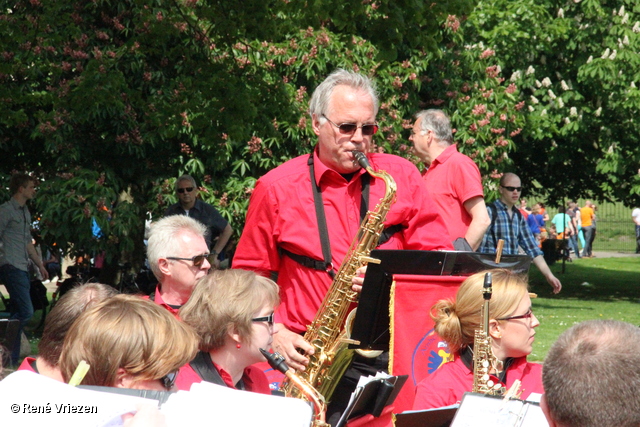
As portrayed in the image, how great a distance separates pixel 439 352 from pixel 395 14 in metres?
3.96

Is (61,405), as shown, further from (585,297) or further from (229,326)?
(585,297)

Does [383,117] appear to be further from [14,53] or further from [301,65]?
[14,53]

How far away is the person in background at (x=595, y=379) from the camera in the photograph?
5.98 feet

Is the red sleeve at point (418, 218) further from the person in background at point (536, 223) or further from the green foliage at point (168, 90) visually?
the person in background at point (536, 223)

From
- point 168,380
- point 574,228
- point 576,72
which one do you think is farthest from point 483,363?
point 574,228

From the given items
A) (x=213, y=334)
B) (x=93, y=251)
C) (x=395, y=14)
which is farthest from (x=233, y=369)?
(x=93, y=251)

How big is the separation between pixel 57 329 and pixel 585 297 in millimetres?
15380

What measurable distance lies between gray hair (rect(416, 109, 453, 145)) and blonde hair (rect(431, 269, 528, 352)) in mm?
2847

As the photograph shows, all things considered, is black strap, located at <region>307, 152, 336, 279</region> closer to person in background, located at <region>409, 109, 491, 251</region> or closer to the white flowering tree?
person in background, located at <region>409, 109, 491, 251</region>

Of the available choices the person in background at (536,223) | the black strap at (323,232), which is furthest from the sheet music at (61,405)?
the person in background at (536,223)

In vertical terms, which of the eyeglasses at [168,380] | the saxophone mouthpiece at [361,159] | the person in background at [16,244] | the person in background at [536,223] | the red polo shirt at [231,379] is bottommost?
the person in background at [536,223]

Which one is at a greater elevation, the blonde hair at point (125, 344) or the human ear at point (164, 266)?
the blonde hair at point (125, 344)

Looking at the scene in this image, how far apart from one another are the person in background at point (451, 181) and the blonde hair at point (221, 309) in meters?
2.98

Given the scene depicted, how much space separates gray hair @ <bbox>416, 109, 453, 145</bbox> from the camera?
6.35 m
